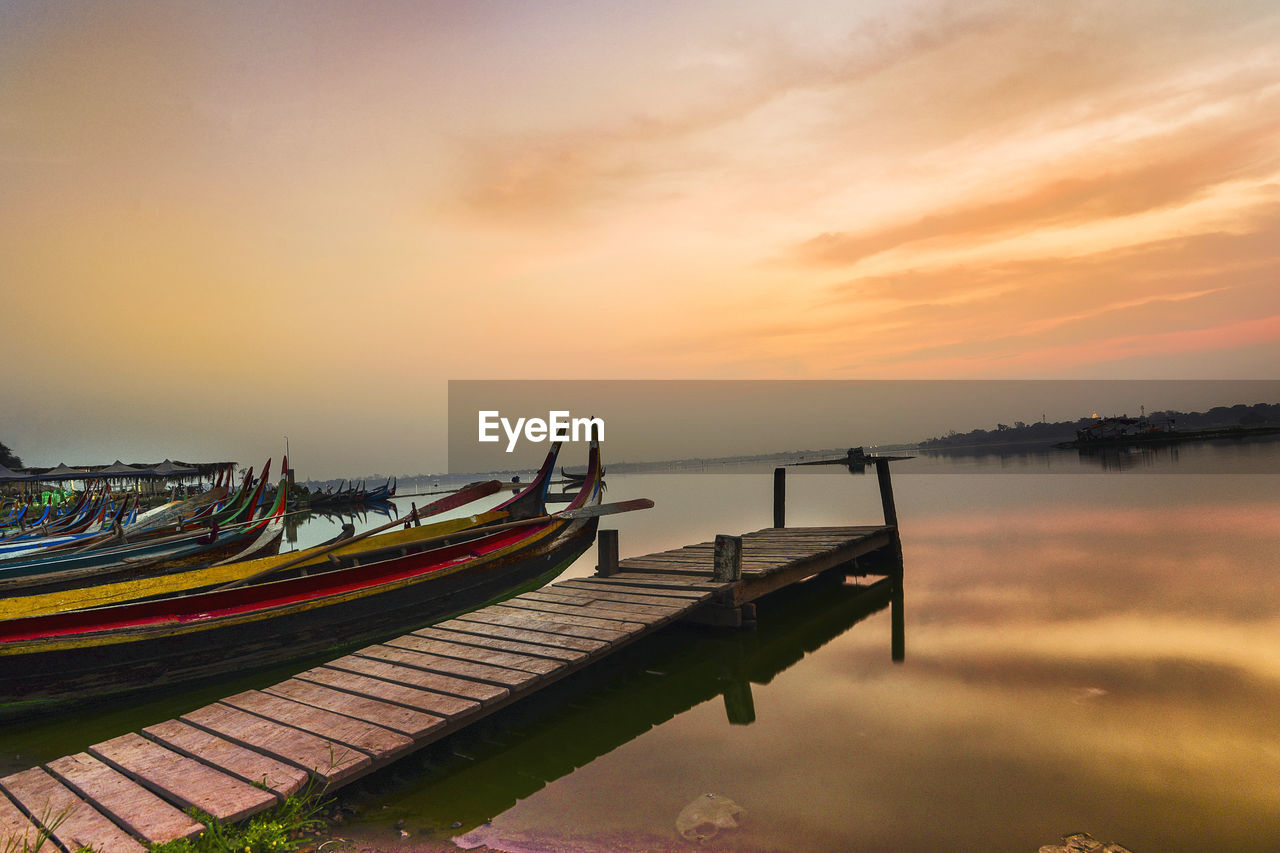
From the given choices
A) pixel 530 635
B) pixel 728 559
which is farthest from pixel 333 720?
pixel 728 559

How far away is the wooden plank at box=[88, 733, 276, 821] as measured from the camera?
3.59m

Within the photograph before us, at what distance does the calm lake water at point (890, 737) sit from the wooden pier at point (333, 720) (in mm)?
534

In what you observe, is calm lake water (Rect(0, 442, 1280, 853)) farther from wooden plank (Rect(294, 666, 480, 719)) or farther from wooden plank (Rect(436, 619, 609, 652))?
wooden plank (Rect(436, 619, 609, 652))

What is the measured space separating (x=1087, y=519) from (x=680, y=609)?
22.2 m

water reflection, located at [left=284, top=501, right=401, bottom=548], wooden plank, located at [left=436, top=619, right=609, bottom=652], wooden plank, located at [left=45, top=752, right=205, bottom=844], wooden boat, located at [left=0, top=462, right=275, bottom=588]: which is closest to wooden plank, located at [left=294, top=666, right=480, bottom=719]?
wooden plank, located at [left=436, top=619, right=609, bottom=652]

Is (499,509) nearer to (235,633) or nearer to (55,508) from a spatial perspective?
(235,633)

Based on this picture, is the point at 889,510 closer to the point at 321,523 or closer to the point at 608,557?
the point at 608,557

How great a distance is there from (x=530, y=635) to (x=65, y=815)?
3627 mm

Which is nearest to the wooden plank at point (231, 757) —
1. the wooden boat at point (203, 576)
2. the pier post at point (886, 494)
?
the wooden boat at point (203, 576)

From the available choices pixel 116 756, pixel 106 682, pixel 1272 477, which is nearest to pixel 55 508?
pixel 106 682

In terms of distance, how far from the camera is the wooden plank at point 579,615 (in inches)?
265

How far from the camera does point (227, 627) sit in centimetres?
701

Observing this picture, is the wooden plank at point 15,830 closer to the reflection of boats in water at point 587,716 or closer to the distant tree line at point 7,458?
the reflection of boats in water at point 587,716

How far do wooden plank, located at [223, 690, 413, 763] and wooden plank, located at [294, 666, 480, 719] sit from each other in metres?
→ 0.35
